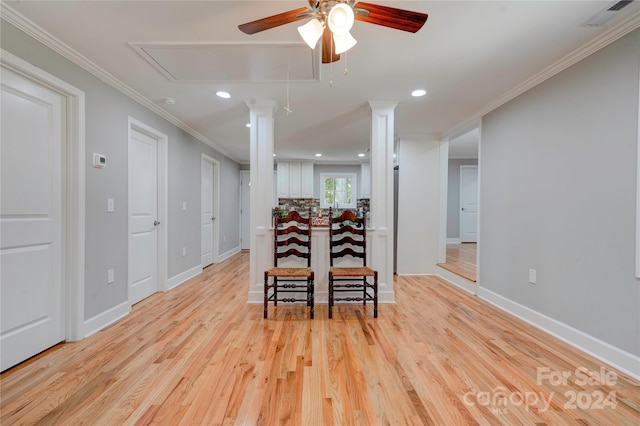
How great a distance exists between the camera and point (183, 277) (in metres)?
3.81

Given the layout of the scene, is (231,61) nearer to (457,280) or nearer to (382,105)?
(382,105)

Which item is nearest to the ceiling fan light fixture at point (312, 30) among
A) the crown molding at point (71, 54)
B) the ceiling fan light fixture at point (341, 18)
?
the ceiling fan light fixture at point (341, 18)

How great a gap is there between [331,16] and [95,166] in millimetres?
2331

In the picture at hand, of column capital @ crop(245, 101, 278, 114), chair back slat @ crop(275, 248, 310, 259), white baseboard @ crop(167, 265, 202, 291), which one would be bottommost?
white baseboard @ crop(167, 265, 202, 291)

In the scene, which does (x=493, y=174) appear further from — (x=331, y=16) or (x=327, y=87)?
(x=331, y=16)

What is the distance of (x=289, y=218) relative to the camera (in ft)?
9.57

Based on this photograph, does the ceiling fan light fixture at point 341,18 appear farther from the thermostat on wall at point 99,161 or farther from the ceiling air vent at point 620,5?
the thermostat on wall at point 99,161

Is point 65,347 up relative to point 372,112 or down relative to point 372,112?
down

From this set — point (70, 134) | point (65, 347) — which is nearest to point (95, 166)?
point (70, 134)

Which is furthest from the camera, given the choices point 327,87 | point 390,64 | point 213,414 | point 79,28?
point 327,87

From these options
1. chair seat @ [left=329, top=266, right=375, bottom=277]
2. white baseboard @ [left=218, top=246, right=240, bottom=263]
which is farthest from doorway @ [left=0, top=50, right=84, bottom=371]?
white baseboard @ [left=218, top=246, right=240, bottom=263]

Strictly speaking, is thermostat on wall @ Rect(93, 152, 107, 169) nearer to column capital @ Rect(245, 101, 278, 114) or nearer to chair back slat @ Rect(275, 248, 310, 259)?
column capital @ Rect(245, 101, 278, 114)

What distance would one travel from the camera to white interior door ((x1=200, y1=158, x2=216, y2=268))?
15.3ft

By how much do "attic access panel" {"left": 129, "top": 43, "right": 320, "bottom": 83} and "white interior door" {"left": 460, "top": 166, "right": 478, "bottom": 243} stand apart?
19.0 feet
